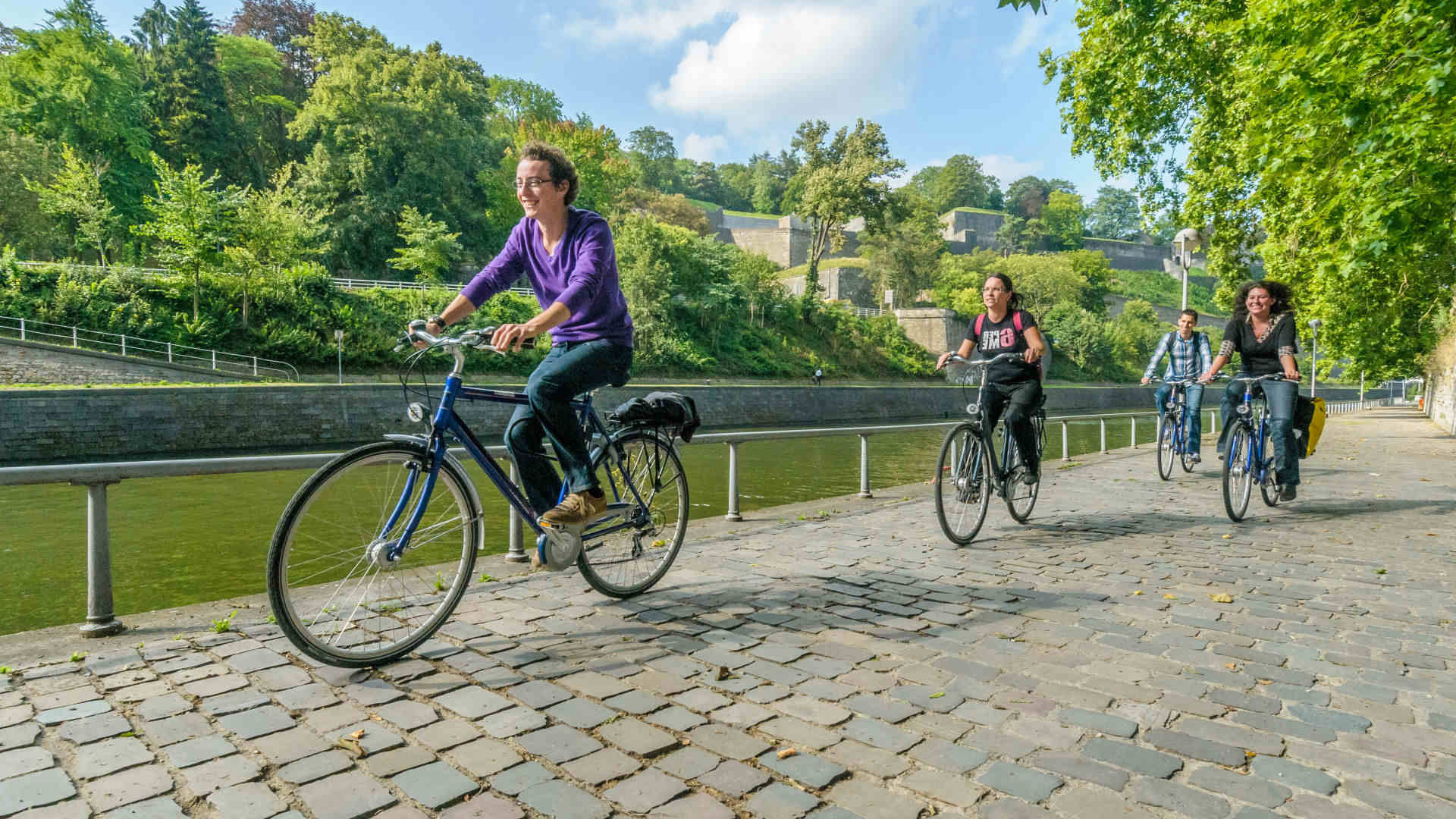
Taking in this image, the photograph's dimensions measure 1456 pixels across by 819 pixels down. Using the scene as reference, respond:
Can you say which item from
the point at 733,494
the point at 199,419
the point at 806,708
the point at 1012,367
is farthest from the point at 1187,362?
the point at 199,419

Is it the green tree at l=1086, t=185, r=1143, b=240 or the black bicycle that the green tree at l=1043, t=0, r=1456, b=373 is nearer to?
the black bicycle

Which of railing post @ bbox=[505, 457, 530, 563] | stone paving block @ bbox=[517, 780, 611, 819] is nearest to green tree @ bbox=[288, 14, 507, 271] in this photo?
railing post @ bbox=[505, 457, 530, 563]

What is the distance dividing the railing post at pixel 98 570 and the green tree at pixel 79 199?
119ft

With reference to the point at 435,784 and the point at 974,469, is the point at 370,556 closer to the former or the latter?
the point at 435,784

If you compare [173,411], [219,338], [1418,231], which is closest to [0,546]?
[173,411]

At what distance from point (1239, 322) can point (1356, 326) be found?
17972 millimetres

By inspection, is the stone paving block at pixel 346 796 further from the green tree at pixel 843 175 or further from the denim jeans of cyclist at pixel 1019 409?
the green tree at pixel 843 175

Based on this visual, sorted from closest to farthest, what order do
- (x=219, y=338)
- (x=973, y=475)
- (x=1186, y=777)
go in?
(x=1186, y=777) → (x=973, y=475) → (x=219, y=338)

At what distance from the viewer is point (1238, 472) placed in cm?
728

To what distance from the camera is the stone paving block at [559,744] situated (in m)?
2.55

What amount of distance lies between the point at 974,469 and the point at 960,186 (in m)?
128

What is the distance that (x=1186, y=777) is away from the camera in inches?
96.6

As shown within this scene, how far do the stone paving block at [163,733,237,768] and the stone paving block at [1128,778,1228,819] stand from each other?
258cm

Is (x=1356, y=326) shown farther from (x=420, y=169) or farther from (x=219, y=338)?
(x=420, y=169)
